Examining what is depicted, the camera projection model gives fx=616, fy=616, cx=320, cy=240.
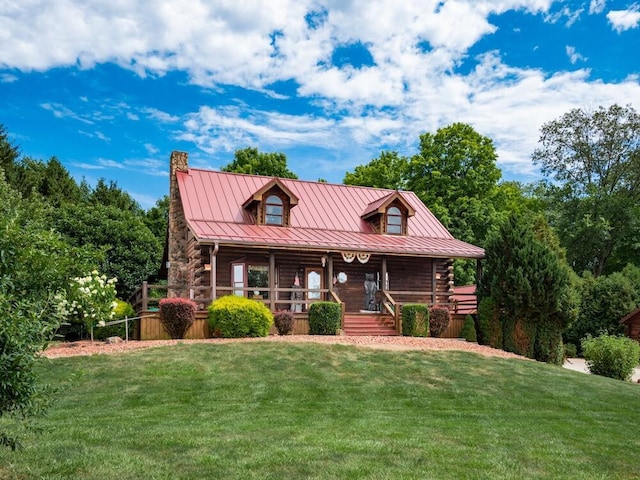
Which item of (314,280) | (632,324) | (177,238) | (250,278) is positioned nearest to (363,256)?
(314,280)

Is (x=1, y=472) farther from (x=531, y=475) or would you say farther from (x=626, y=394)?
(x=626, y=394)

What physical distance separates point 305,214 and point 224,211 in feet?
12.3

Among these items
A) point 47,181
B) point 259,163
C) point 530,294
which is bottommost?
point 530,294

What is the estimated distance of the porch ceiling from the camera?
21547 mm

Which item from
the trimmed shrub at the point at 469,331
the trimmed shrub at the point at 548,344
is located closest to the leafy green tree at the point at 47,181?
the trimmed shrub at the point at 469,331

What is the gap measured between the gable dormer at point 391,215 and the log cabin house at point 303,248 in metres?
0.05

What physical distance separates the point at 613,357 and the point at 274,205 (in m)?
13.4

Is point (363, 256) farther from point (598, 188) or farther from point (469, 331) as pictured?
point (598, 188)

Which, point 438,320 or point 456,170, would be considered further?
point 456,170

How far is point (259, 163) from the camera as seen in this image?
139ft

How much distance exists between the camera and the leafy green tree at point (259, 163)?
42125mm

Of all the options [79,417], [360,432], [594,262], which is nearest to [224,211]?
[79,417]

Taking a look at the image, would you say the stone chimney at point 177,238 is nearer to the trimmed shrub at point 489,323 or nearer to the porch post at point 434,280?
the porch post at point 434,280

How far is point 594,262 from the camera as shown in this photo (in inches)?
A: 1686
